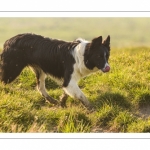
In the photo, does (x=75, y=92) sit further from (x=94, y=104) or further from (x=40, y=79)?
(x=40, y=79)

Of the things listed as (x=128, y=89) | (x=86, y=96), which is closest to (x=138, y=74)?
(x=128, y=89)

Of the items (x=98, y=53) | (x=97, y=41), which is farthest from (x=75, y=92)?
(x=97, y=41)

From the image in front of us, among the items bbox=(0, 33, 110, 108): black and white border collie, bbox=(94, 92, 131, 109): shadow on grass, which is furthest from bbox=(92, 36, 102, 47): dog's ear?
bbox=(94, 92, 131, 109): shadow on grass

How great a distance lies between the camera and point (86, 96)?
28.7 feet

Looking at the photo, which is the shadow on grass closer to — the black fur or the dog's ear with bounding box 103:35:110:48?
the black fur

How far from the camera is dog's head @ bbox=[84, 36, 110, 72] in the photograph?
26.1 feet

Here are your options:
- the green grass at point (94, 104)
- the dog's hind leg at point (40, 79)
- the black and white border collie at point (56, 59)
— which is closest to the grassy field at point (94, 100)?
the green grass at point (94, 104)

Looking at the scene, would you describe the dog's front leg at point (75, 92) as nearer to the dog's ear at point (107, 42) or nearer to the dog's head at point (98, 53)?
the dog's head at point (98, 53)

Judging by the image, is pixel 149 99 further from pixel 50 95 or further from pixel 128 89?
pixel 50 95

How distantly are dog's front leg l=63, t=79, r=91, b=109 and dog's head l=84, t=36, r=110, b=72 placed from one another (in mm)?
479

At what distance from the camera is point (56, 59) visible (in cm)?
851

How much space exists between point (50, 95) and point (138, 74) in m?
1.99

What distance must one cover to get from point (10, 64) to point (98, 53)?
198 centimetres
